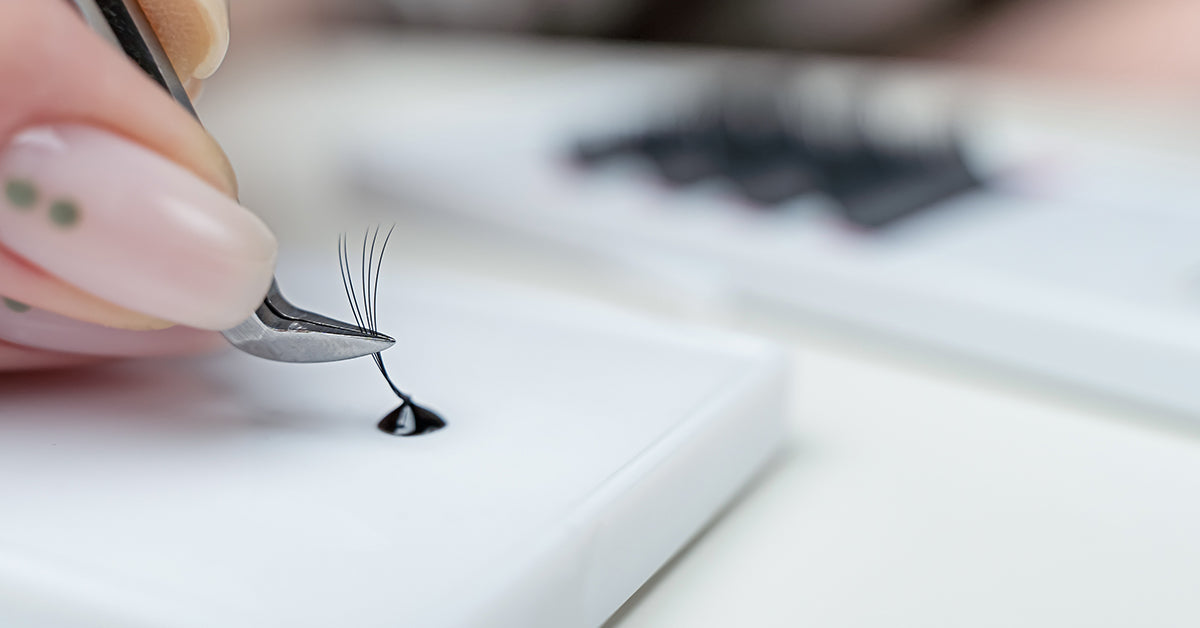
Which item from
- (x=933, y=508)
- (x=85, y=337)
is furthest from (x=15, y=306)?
(x=933, y=508)

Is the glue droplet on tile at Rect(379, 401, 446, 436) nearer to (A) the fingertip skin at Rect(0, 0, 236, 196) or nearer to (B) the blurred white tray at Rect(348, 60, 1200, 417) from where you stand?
(A) the fingertip skin at Rect(0, 0, 236, 196)

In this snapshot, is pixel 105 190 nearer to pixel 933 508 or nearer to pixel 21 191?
pixel 21 191

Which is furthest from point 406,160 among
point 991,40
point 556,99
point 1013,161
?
point 991,40

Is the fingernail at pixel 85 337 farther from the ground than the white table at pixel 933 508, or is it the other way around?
the fingernail at pixel 85 337

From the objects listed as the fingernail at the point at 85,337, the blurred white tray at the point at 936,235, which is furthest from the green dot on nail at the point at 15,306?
the blurred white tray at the point at 936,235

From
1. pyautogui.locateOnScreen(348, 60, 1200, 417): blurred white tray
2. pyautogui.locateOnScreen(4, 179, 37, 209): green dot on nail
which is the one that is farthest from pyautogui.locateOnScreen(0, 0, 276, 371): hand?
pyautogui.locateOnScreen(348, 60, 1200, 417): blurred white tray

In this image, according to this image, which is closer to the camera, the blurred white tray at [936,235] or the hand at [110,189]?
the hand at [110,189]

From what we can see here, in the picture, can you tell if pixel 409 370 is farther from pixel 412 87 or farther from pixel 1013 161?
pixel 412 87

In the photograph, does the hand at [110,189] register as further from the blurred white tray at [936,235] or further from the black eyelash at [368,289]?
the blurred white tray at [936,235]
